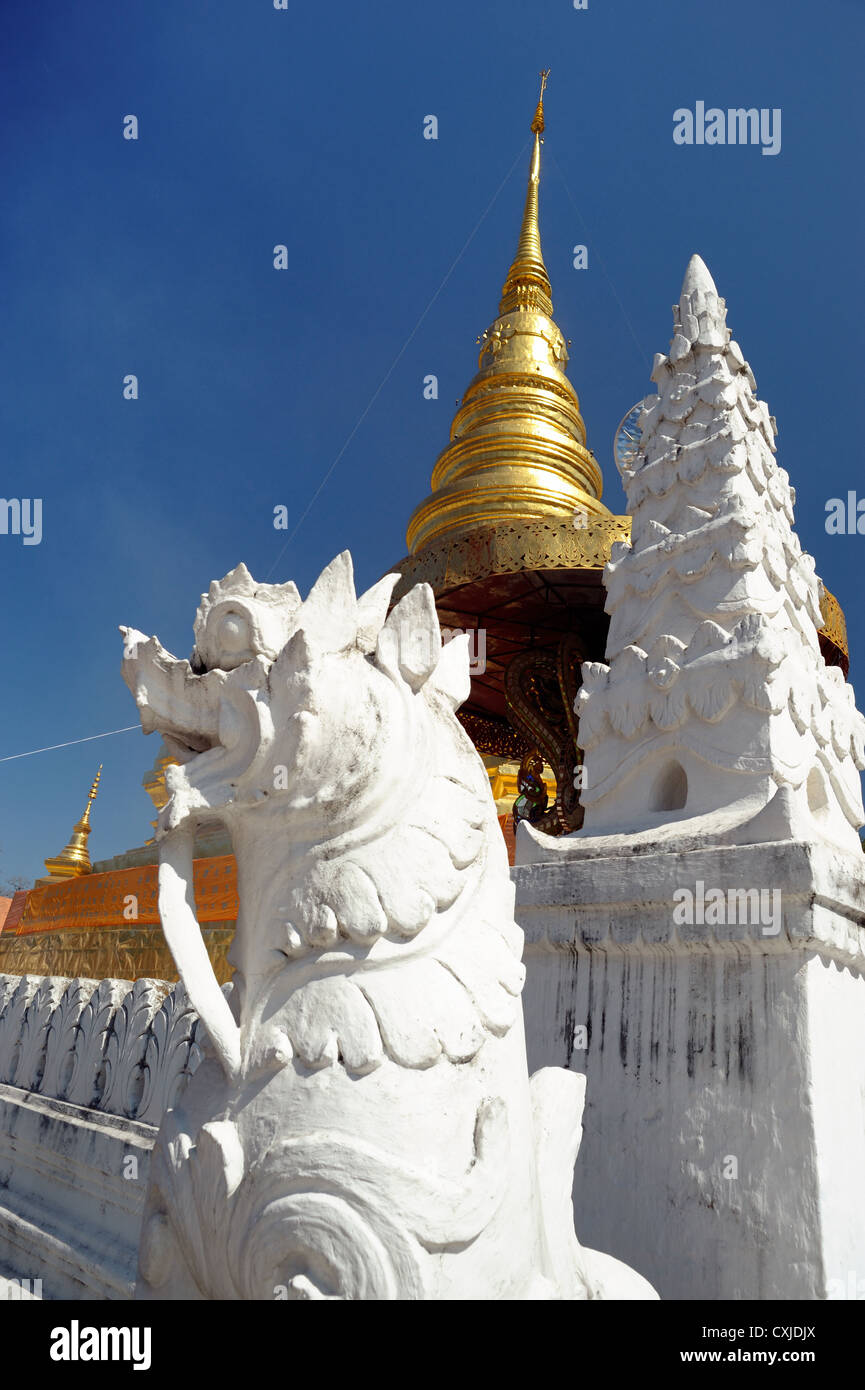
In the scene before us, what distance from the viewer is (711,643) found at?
3.02m

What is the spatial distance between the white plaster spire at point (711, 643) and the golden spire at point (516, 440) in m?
5.16

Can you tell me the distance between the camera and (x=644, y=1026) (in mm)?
2596

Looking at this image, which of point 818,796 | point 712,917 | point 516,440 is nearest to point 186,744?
point 712,917

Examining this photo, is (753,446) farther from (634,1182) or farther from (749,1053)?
(634,1182)

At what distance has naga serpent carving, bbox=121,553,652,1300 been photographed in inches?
52.9

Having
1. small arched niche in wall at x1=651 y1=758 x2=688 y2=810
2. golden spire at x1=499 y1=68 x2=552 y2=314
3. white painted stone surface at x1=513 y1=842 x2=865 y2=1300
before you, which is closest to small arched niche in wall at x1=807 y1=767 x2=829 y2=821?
small arched niche in wall at x1=651 y1=758 x2=688 y2=810

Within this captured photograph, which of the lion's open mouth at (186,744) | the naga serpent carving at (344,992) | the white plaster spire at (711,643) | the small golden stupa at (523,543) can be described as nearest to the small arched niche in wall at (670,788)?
the white plaster spire at (711,643)

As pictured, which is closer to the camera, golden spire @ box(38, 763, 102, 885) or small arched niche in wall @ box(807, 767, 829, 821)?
small arched niche in wall @ box(807, 767, 829, 821)

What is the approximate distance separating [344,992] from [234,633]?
2.34ft

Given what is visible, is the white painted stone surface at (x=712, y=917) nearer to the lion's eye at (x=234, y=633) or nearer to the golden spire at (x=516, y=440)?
the lion's eye at (x=234, y=633)

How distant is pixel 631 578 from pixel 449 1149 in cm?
257

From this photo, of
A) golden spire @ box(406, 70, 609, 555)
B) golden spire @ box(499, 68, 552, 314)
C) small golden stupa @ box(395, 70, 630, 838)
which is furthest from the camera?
golden spire @ box(499, 68, 552, 314)

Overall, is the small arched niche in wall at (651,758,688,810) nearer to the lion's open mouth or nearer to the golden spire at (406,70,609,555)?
the lion's open mouth

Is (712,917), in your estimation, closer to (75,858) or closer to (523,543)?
(523,543)
